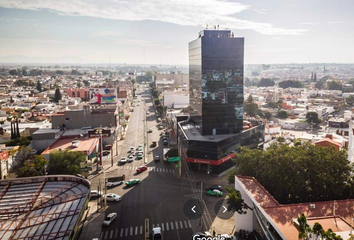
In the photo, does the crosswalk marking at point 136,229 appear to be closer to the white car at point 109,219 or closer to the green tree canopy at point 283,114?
the white car at point 109,219

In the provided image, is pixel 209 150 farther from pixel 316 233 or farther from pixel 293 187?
pixel 316 233

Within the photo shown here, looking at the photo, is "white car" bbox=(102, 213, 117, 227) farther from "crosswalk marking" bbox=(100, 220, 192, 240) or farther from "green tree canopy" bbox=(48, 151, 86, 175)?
"green tree canopy" bbox=(48, 151, 86, 175)

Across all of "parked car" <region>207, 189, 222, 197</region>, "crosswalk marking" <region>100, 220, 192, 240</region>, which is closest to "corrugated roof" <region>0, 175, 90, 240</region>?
"crosswalk marking" <region>100, 220, 192, 240</region>

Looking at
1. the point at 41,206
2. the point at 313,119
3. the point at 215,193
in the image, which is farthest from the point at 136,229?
the point at 313,119

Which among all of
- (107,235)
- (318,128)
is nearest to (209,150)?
(107,235)

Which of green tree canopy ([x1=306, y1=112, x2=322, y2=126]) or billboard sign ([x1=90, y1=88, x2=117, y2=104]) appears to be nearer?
green tree canopy ([x1=306, y1=112, x2=322, y2=126])
